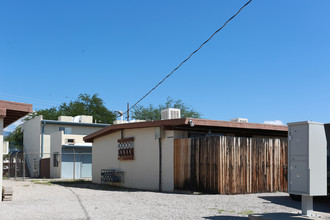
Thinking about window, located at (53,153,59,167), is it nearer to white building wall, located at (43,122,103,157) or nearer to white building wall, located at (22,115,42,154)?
white building wall, located at (43,122,103,157)

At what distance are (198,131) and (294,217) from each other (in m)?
8.48

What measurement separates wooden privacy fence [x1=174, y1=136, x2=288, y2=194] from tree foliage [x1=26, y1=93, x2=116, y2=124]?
49153 millimetres

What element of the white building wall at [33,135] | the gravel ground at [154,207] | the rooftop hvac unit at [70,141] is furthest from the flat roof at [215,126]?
the white building wall at [33,135]

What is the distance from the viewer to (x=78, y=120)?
3784 centimetres

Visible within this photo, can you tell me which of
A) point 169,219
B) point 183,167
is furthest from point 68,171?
point 169,219

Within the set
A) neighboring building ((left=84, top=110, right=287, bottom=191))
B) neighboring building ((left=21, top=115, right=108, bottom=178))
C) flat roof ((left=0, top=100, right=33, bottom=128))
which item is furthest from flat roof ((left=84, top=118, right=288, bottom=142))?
neighboring building ((left=21, top=115, right=108, bottom=178))

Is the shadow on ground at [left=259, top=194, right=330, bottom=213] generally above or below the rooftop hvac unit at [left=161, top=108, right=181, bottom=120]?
below

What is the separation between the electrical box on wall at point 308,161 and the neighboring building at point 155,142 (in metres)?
6.42

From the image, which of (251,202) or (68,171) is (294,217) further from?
(68,171)

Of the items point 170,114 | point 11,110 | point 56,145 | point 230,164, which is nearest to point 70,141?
point 56,145

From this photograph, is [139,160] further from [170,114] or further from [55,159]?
[55,159]

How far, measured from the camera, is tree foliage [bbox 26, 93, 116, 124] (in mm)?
64062

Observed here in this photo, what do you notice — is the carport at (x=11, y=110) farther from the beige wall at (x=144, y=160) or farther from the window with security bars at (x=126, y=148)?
the window with security bars at (x=126, y=148)

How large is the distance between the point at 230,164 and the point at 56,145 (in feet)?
67.6
